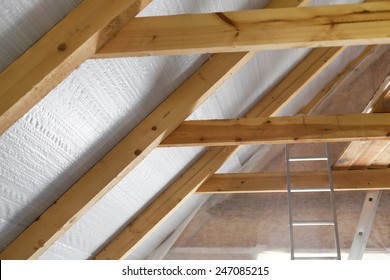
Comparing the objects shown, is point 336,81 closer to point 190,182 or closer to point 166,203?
point 190,182

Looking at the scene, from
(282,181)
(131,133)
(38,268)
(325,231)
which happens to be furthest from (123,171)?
(325,231)

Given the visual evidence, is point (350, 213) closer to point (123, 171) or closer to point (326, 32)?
point (123, 171)

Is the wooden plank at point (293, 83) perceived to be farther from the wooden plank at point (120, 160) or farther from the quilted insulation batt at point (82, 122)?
the wooden plank at point (120, 160)

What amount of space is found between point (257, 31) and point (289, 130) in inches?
48.8

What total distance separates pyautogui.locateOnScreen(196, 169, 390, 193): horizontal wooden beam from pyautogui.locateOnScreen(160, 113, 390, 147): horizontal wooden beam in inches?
41.0

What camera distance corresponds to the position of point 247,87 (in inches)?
132

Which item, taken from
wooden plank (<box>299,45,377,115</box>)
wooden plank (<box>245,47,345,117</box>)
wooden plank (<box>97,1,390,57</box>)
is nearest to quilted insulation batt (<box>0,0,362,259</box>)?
wooden plank (<box>97,1,390,57</box>)

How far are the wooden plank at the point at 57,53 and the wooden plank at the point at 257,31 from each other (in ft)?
0.29

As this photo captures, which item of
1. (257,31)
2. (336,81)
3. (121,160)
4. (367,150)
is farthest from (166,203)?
(336,81)

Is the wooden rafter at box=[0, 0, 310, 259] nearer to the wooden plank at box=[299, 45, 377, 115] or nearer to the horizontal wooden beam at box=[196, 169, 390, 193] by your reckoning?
the horizontal wooden beam at box=[196, 169, 390, 193]

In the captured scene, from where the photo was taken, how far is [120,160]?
2.43m

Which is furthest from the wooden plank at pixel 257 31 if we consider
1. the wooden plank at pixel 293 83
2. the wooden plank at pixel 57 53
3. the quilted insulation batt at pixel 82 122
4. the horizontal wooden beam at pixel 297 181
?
the horizontal wooden beam at pixel 297 181

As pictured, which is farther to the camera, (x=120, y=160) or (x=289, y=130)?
(x=289, y=130)

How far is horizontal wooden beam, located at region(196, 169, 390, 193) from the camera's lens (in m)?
3.82
